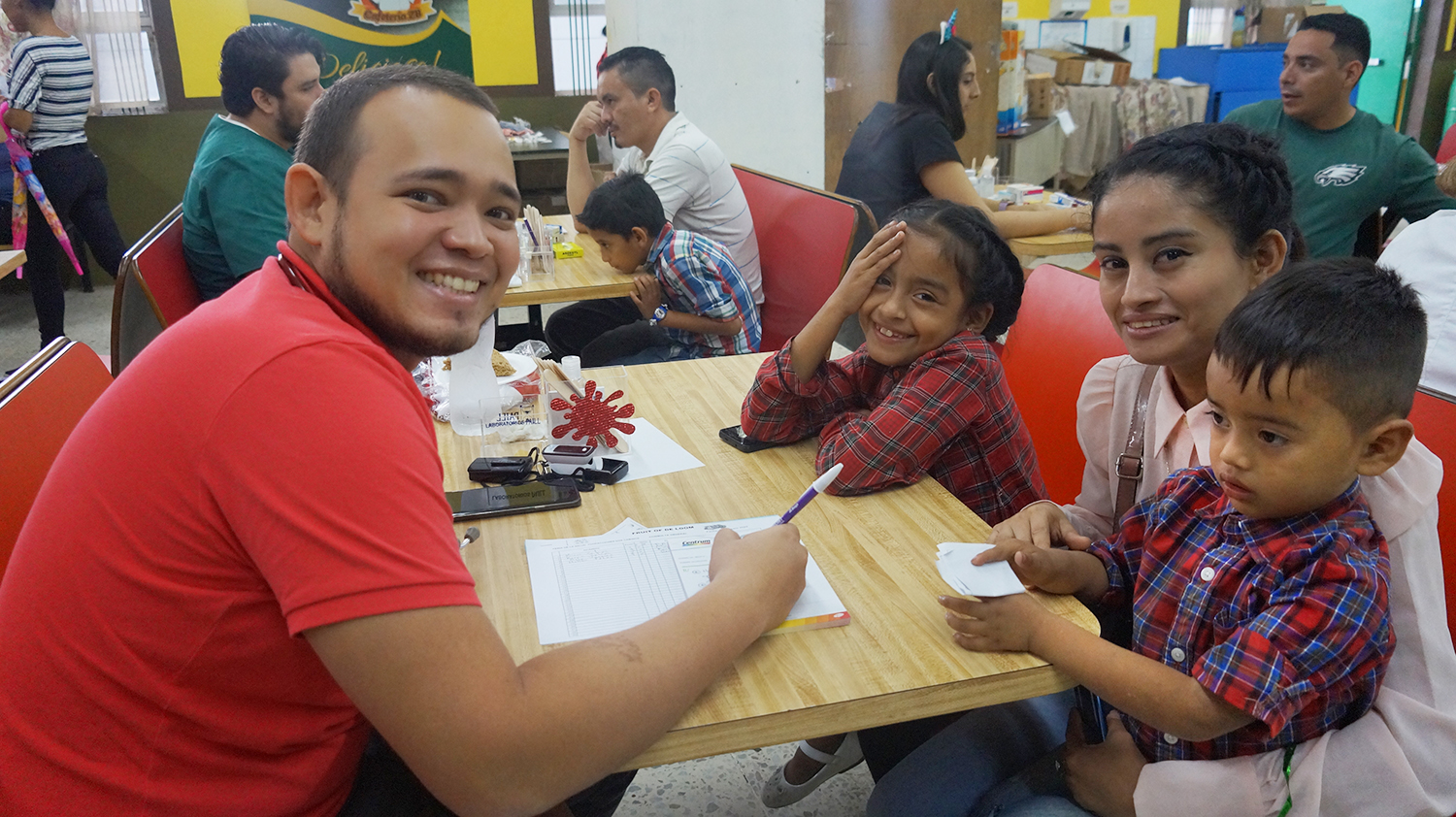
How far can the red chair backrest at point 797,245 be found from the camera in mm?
2861

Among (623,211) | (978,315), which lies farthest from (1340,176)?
(978,315)

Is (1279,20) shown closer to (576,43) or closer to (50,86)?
(576,43)

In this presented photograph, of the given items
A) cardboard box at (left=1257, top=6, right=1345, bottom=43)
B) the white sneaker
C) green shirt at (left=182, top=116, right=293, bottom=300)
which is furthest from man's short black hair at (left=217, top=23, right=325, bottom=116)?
cardboard box at (left=1257, top=6, right=1345, bottom=43)

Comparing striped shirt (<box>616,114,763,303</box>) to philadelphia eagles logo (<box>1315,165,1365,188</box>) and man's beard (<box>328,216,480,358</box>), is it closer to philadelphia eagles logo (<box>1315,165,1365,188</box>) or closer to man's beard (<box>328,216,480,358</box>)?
philadelphia eagles logo (<box>1315,165,1365,188</box>)

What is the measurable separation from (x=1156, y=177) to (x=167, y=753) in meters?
1.31

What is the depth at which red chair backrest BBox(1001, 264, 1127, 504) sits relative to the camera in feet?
5.87

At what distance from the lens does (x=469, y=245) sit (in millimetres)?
1014

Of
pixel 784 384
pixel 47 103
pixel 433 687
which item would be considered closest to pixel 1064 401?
pixel 784 384

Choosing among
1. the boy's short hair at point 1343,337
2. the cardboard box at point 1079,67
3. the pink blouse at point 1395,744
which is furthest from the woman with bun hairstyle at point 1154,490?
the cardboard box at point 1079,67

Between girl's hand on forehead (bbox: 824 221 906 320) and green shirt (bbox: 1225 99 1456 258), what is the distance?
2519 millimetres

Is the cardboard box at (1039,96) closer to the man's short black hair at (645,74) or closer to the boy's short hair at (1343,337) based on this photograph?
the man's short black hair at (645,74)

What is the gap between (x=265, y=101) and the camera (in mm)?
3039

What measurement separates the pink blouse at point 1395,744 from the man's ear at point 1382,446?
49 millimetres

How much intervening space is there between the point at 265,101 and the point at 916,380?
8.06 ft
